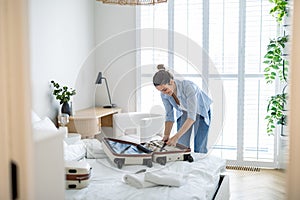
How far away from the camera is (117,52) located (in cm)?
498

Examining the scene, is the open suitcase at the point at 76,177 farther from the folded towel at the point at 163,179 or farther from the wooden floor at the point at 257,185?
the wooden floor at the point at 257,185

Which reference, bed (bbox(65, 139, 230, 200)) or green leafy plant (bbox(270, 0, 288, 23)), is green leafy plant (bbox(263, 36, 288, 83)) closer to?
green leafy plant (bbox(270, 0, 288, 23))

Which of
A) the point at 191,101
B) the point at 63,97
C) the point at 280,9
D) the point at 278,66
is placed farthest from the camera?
A: the point at 278,66

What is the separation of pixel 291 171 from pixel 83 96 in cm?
401

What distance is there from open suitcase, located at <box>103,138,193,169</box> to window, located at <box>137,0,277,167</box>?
175cm

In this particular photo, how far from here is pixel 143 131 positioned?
4.36 metres

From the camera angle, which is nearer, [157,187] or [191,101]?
[157,187]

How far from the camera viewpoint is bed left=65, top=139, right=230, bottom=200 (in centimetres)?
212

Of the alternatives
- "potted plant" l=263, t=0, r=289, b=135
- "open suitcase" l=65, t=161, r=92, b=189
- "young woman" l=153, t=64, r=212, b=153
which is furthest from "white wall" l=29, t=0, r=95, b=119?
"potted plant" l=263, t=0, r=289, b=135

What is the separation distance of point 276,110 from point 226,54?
952 mm

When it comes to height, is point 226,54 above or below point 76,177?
above

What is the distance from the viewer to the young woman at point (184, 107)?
132 inches

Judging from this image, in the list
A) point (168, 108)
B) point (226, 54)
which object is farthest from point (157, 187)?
point (226, 54)

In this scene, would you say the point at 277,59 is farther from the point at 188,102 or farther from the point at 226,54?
the point at 188,102
